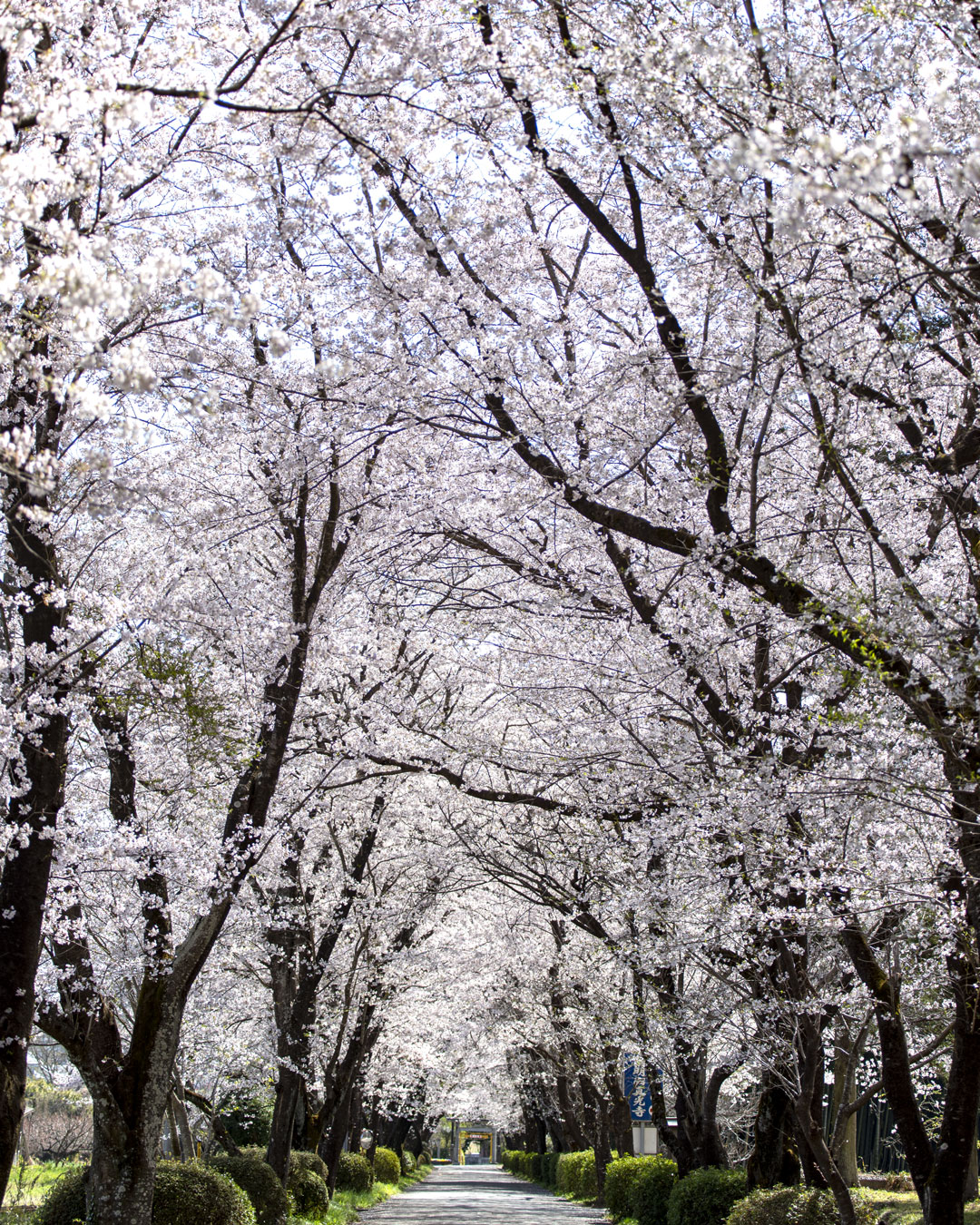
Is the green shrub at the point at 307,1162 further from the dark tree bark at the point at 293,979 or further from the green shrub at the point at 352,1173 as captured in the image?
the green shrub at the point at 352,1173

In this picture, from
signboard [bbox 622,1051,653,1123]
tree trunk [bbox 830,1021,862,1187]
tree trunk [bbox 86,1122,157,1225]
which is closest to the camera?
tree trunk [bbox 86,1122,157,1225]

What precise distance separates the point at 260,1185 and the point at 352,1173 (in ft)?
37.7

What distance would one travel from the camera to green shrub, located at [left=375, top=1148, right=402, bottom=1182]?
103ft

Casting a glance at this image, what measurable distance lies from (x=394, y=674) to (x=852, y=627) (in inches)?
303

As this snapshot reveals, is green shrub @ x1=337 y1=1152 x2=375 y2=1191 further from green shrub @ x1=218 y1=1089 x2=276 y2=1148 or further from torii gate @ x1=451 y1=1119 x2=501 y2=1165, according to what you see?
torii gate @ x1=451 y1=1119 x2=501 y2=1165

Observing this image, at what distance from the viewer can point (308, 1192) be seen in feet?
48.8

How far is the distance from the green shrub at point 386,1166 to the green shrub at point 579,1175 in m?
5.37

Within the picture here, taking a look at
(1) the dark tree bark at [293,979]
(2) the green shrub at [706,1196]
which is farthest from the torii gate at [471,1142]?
(2) the green shrub at [706,1196]

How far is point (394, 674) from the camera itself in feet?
40.2

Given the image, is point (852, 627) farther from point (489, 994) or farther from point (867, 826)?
point (489, 994)

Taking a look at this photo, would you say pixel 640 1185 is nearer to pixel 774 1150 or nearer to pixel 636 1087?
pixel 636 1087

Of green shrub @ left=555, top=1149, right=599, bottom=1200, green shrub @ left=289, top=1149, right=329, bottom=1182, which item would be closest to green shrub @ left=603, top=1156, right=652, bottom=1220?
green shrub @ left=289, top=1149, right=329, bottom=1182

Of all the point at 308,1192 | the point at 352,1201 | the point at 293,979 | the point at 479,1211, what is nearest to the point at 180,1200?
the point at 293,979

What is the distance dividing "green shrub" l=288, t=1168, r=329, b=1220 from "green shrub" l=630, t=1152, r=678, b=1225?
4.47 metres
